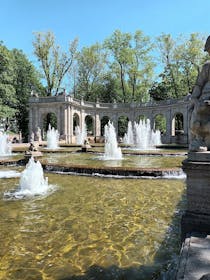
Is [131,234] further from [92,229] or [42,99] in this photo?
[42,99]

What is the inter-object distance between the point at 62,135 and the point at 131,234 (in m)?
36.5

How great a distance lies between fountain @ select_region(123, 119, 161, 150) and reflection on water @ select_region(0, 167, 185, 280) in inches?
835

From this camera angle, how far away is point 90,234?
5.27 m

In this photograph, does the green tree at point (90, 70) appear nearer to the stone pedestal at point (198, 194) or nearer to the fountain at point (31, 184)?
the fountain at point (31, 184)

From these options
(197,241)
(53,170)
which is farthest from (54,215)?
(53,170)

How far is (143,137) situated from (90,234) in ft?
82.8

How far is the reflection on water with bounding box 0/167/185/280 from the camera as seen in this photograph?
13.3ft

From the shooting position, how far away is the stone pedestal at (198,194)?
4.36 meters

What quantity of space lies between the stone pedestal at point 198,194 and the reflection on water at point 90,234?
522mm

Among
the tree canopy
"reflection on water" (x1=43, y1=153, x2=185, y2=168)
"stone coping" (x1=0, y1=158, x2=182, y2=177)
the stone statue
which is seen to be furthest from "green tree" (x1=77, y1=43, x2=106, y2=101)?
the stone statue

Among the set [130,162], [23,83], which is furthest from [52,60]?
[130,162]

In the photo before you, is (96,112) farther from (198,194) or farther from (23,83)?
(198,194)

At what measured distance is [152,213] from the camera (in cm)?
644

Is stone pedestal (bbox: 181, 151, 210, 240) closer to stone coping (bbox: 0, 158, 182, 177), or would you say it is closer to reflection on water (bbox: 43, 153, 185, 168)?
stone coping (bbox: 0, 158, 182, 177)
